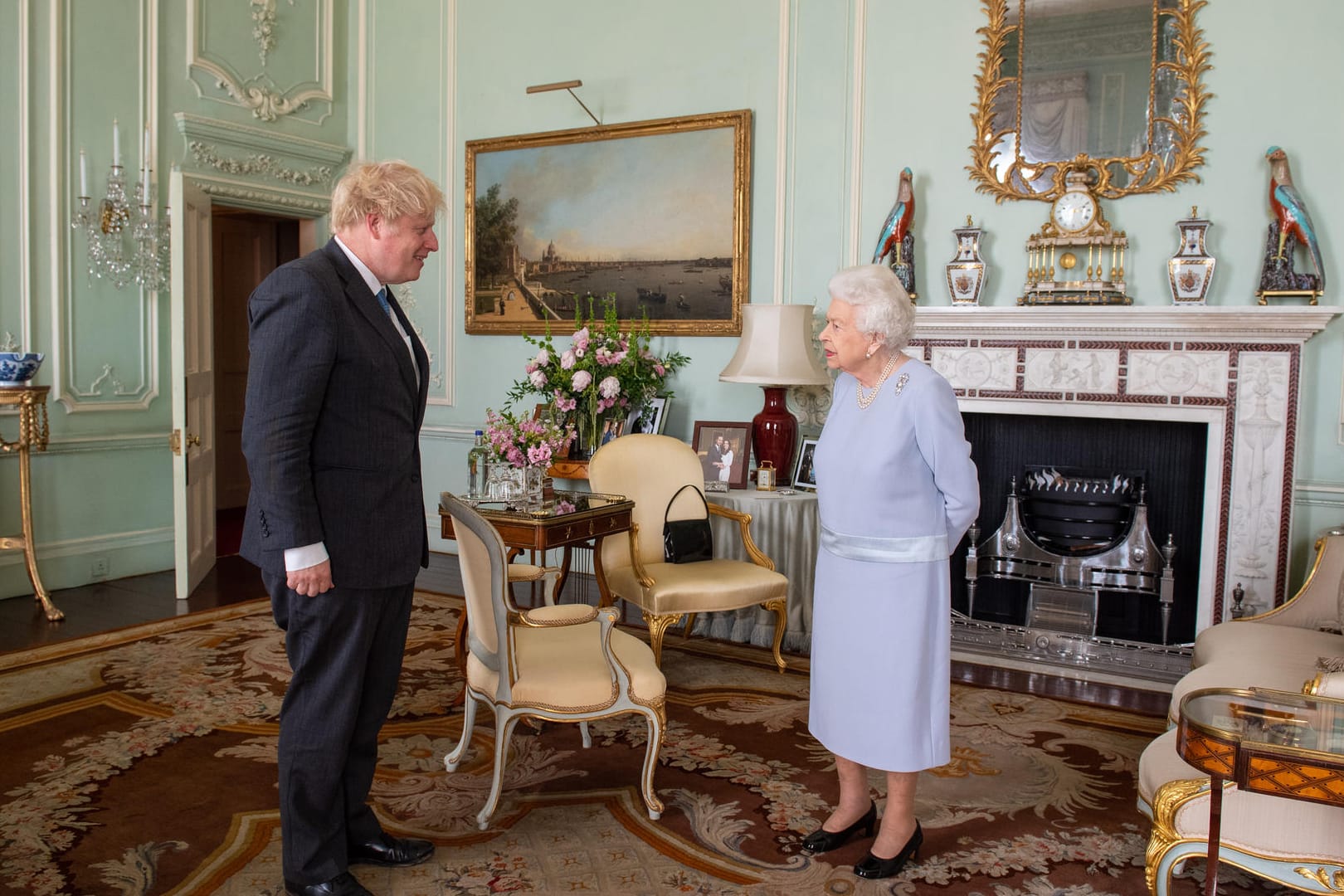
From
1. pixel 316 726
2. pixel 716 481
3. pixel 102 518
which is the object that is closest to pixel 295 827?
pixel 316 726

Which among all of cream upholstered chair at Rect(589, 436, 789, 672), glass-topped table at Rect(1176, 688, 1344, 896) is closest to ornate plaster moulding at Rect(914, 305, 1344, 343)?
cream upholstered chair at Rect(589, 436, 789, 672)

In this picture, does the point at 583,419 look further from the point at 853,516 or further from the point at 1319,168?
the point at 1319,168

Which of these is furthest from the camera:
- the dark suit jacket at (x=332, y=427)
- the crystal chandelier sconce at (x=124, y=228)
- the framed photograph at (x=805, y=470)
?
the crystal chandelier sconce at (x=124, y=228)

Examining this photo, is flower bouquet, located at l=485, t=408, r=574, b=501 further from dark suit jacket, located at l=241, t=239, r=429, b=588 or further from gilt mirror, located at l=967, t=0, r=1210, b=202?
gilt mirror, located at l=967, t=0, r=1210, b=202

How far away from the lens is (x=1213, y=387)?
454 cm

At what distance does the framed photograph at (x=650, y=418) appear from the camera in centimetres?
593

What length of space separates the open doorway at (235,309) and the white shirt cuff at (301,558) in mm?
6957

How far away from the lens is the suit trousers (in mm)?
2297

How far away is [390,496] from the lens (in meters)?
2.40

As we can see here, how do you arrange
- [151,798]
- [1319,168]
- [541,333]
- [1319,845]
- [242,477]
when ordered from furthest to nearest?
[242,477] → [541,333] → [1319,168] → [151,798] → [1319,845]

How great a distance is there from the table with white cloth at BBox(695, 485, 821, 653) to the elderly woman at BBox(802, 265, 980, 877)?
2216mm

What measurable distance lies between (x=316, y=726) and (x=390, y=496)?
1.81ft

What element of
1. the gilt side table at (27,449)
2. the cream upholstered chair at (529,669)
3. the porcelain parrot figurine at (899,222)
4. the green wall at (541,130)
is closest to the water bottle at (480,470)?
the cream upholstered chair at (529,669)

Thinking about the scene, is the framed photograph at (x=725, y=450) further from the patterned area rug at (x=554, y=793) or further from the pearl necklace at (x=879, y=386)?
the pearl necklace at (x=879, y=386)
